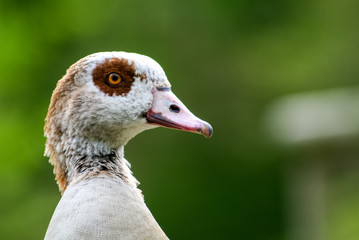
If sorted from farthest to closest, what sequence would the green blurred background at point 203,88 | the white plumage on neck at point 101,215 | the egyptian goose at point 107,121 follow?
1. the green blurred background at point 203,88
2. the egyptian goose at point 107,121
3. the white plumage on neck at point 101,215

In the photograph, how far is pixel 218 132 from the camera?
9289 mm

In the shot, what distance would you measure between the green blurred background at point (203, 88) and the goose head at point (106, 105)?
4.39 metres

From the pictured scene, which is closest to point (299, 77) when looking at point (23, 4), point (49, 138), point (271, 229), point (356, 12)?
point (356, 12)

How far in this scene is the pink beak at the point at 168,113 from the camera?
2332 mm

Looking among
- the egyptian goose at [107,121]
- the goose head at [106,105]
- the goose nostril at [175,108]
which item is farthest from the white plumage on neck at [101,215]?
the goose nostril at [175,108]

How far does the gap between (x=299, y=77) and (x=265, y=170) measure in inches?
58.0

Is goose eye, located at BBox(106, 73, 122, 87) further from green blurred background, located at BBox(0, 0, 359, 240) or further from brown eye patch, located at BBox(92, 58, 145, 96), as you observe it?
green blurred background, located at BBox(0, 0, 359, 240)

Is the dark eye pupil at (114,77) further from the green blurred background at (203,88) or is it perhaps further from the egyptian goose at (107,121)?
the green blurred background at (203,88)

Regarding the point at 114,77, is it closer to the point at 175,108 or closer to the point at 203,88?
the point at 175,108

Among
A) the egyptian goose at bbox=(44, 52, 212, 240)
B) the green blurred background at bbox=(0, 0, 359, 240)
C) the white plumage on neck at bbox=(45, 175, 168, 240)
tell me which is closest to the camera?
the white plumage on neck at bbox=(45, 175, 168, 240)

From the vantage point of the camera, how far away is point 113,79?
2408mm

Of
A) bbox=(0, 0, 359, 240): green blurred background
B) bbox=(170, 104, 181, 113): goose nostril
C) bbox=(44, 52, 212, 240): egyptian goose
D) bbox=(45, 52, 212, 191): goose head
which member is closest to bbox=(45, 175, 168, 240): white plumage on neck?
bbox=(44, 52, 212, 240): egyptian goose

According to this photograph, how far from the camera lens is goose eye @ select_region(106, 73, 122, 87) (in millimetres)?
2400

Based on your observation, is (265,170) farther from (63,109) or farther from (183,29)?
(63,109)
